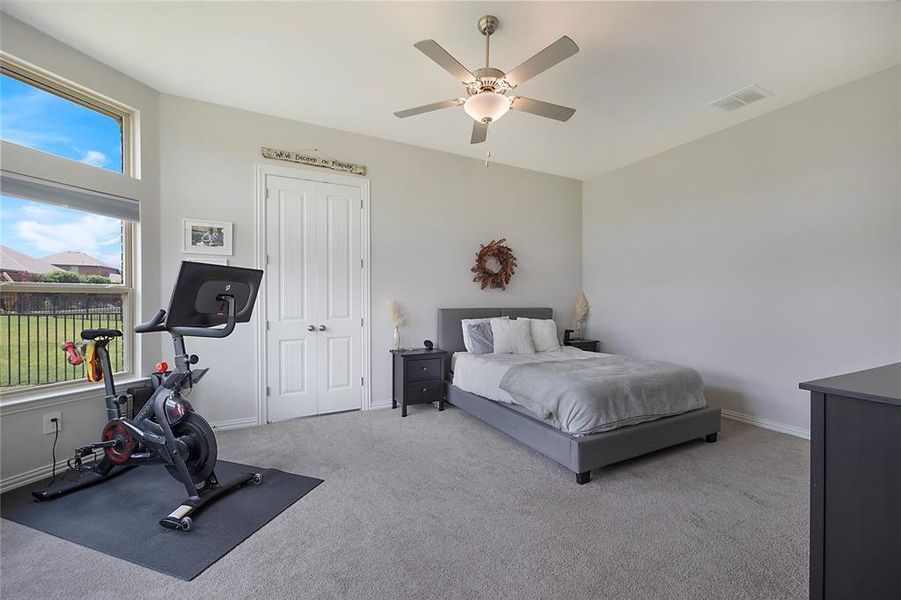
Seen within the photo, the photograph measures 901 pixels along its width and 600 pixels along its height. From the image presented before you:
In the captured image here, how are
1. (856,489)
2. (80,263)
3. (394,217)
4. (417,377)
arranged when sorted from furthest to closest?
(394,217)
(417,377)
(80,263)
(856,489)

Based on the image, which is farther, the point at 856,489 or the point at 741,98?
the point at 741,98

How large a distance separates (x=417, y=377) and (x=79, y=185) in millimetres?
3230

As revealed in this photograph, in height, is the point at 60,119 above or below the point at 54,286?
above

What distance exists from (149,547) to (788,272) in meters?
5.22

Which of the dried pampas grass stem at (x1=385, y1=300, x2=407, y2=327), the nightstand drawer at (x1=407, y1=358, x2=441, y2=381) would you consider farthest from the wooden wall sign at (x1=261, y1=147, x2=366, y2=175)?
the nightstand drawer at (x1=407, y1=358, x2=441, y2=381)

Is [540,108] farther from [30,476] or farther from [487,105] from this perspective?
[30,476]

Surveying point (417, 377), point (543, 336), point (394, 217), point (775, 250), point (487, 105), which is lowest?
point (417, 377)


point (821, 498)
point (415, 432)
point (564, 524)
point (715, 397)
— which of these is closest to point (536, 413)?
point (564, 524)

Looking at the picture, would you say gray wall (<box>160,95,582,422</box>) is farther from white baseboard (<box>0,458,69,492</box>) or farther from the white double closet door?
white baseboard (<box>0,458,69,492</box>)

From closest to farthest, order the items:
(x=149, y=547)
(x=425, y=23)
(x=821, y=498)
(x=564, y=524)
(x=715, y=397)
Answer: (x=821, y=498), (x=149, y=547), (x=564, y=524), (x=425, y=23), (x=715, y=397)

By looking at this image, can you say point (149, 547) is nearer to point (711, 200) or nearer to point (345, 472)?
point (345, 472)

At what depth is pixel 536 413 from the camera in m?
2.97

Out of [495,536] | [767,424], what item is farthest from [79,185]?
[767,424]

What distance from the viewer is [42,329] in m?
2.69
